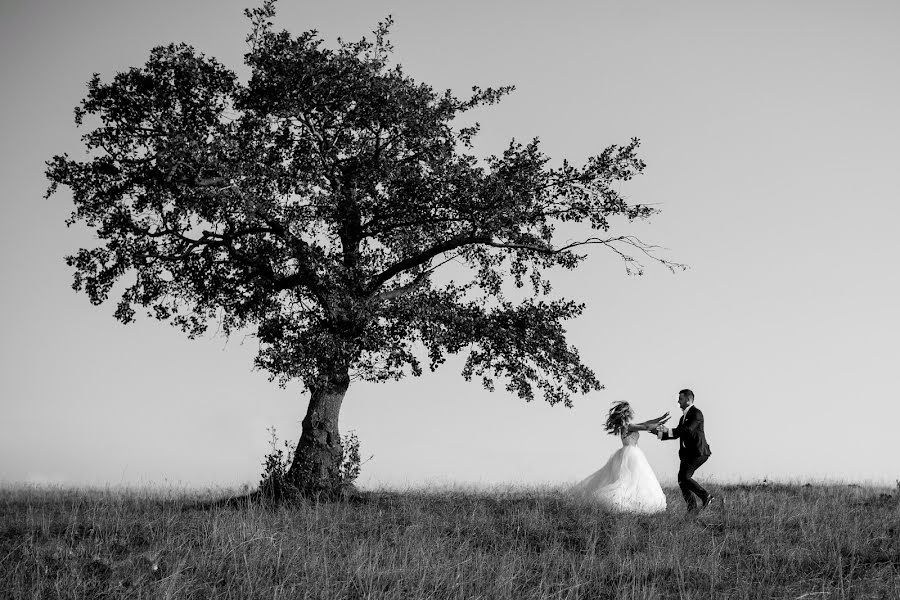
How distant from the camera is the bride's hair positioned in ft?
51.8

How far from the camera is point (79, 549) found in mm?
10930

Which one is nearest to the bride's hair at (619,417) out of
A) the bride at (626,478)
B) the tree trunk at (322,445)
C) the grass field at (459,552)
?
the bride at (626,478)

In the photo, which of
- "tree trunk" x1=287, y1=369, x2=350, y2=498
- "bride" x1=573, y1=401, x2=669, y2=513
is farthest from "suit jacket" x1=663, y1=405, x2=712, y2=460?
"tree trunk" x1=287, y1=369, x2=350, y2=498

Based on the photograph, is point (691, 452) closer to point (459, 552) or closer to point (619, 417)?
point (619, 417)

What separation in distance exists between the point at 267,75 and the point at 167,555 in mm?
11953

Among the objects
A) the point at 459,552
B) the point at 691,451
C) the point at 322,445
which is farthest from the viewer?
the point at 322,445

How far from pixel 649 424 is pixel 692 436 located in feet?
3.13

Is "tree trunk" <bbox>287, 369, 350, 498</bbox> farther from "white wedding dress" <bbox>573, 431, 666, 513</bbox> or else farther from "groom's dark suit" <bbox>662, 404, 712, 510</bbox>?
"groom's dark suit" <bbox>662, 404, 712, 510</bbox>

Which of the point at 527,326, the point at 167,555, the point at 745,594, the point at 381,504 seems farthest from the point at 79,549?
the point at 527,326

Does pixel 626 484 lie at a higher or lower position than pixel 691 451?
lower

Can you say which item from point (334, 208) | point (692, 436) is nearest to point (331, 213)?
point (334, 208)

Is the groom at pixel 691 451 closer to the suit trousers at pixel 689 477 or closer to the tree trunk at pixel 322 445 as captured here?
the suit trousers at pixel 689 477

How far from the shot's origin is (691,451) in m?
15.0

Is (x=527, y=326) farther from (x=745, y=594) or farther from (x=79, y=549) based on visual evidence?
(x=79, y=549)
